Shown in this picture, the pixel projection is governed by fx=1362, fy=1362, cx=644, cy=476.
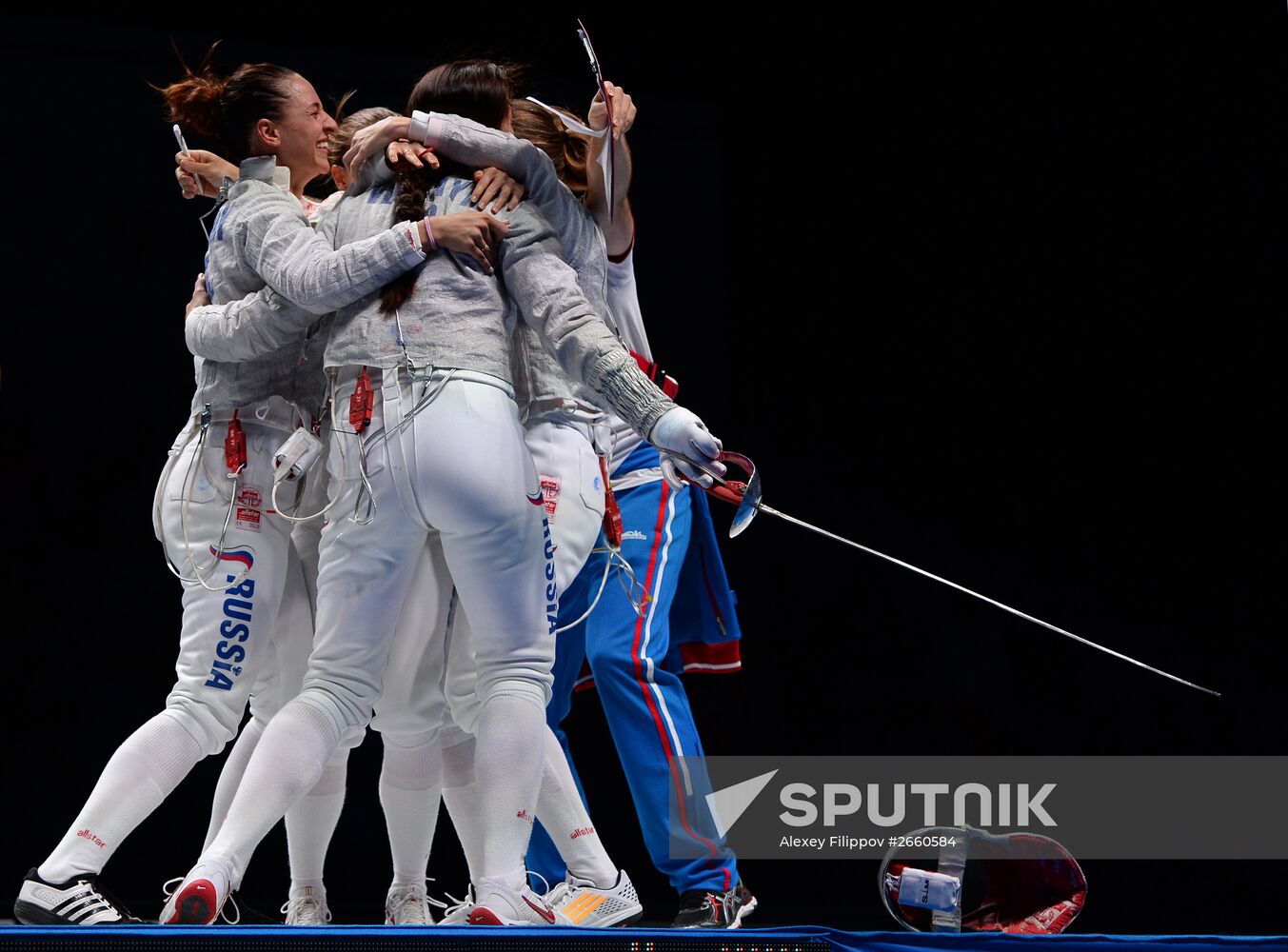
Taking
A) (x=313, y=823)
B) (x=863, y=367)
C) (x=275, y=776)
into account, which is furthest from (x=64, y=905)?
(x=863, y=367)

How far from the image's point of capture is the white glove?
1619 mm

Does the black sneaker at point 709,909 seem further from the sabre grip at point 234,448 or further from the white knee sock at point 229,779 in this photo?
the sabre grip at point 234,448

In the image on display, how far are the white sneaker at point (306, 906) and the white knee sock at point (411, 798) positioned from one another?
0.11 metres

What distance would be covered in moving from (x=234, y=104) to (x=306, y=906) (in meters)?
1.10

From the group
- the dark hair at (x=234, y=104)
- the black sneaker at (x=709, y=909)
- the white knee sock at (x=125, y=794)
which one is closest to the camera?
the white knee sock at (x=125, y=794)

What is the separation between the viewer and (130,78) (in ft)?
11.1

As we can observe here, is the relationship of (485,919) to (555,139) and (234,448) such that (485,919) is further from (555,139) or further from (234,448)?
(555,139)

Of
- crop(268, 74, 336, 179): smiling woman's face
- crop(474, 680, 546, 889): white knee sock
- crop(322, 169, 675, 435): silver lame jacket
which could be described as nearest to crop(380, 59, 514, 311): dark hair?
crop(322, 169, 675, 435): silver lame jacket

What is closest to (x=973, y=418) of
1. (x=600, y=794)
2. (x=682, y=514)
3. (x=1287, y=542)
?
(x=1287, y=542)

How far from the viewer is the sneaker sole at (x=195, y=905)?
144 cm

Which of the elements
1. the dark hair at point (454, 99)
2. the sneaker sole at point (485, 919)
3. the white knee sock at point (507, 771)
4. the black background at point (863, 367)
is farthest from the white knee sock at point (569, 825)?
the black background at point (863, 367)

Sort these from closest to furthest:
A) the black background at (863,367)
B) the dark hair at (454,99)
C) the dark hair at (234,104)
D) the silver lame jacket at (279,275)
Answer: the silver lame jacket at (279,275) < the dark hair at (454,99) < the dark hair at (234,104) < the black background at (863,367)

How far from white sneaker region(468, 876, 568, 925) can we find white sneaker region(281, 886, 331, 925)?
0.38 metres

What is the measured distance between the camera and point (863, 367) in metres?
3.71
